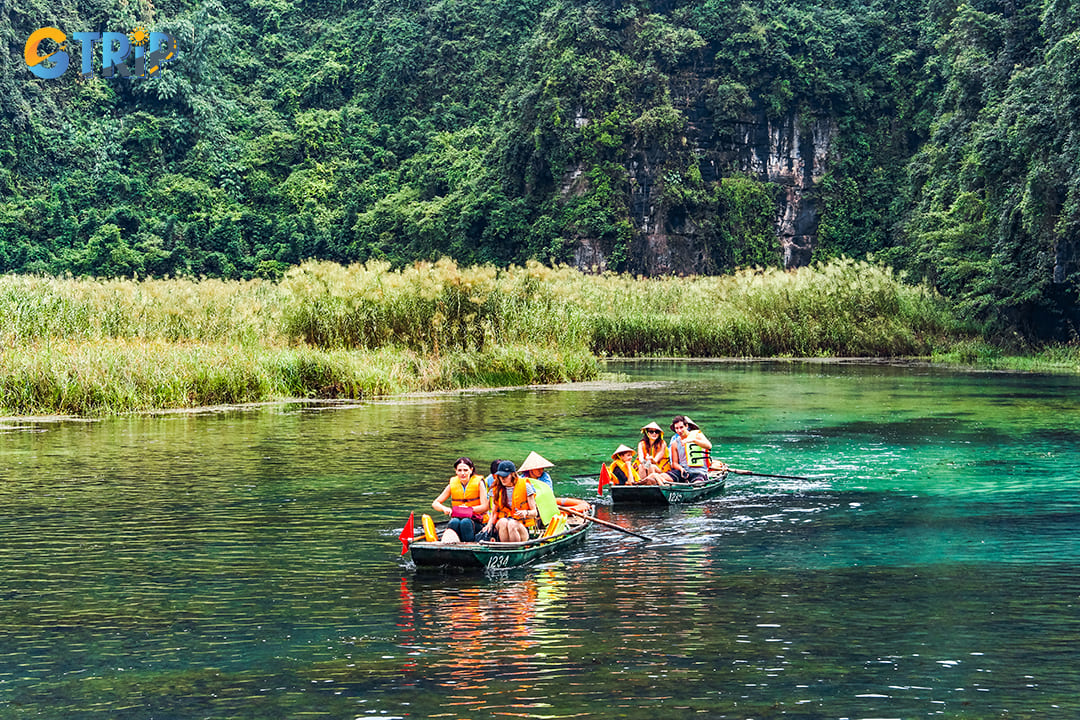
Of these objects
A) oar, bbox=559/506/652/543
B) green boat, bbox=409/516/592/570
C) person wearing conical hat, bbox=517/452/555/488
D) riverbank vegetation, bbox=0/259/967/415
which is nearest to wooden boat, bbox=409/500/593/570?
green boat, bbox=409/516/592/570

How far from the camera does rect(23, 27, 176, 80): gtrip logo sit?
73875 millimetres

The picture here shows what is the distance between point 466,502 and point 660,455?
4322 millimetres

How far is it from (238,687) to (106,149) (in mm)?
71406

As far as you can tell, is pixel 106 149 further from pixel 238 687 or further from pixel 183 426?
pixel 238 687

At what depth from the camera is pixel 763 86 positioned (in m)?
72.3

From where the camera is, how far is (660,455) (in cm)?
1510

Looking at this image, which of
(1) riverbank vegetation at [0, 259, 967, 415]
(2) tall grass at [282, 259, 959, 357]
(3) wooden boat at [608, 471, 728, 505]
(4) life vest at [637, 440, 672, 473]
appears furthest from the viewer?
(2) tall grass at [282, 259, 959, 357]

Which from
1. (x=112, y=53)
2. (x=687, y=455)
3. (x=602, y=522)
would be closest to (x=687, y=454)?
(x=687, y=455)

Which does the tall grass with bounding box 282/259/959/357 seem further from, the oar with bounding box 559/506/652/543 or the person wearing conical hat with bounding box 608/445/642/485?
the oar with bounding box 559/506/652/543

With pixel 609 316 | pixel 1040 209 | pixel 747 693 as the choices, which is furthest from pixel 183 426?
pixel 1040 209

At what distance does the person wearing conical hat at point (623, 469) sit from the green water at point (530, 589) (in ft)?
1.56

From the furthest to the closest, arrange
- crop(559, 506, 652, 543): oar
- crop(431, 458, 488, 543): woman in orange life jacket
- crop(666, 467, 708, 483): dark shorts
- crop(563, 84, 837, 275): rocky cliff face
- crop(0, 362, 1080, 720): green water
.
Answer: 1. crop(563, 84, 837, 275): rocky cliff face
2. crop(666, 467, 708, 483): dark shorts
3. crop(559, 506, 652, 543): oar
4. crop(431, 458, 488, 543): woman in orange life jacket
5. crop(0, 362, 1080, 720): green water

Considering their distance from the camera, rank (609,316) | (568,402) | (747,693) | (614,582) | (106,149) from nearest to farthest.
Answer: (747,693), (614,582), (568,402), (609,316), (106,149)

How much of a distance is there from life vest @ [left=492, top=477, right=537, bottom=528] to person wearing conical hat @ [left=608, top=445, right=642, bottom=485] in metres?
3.18
